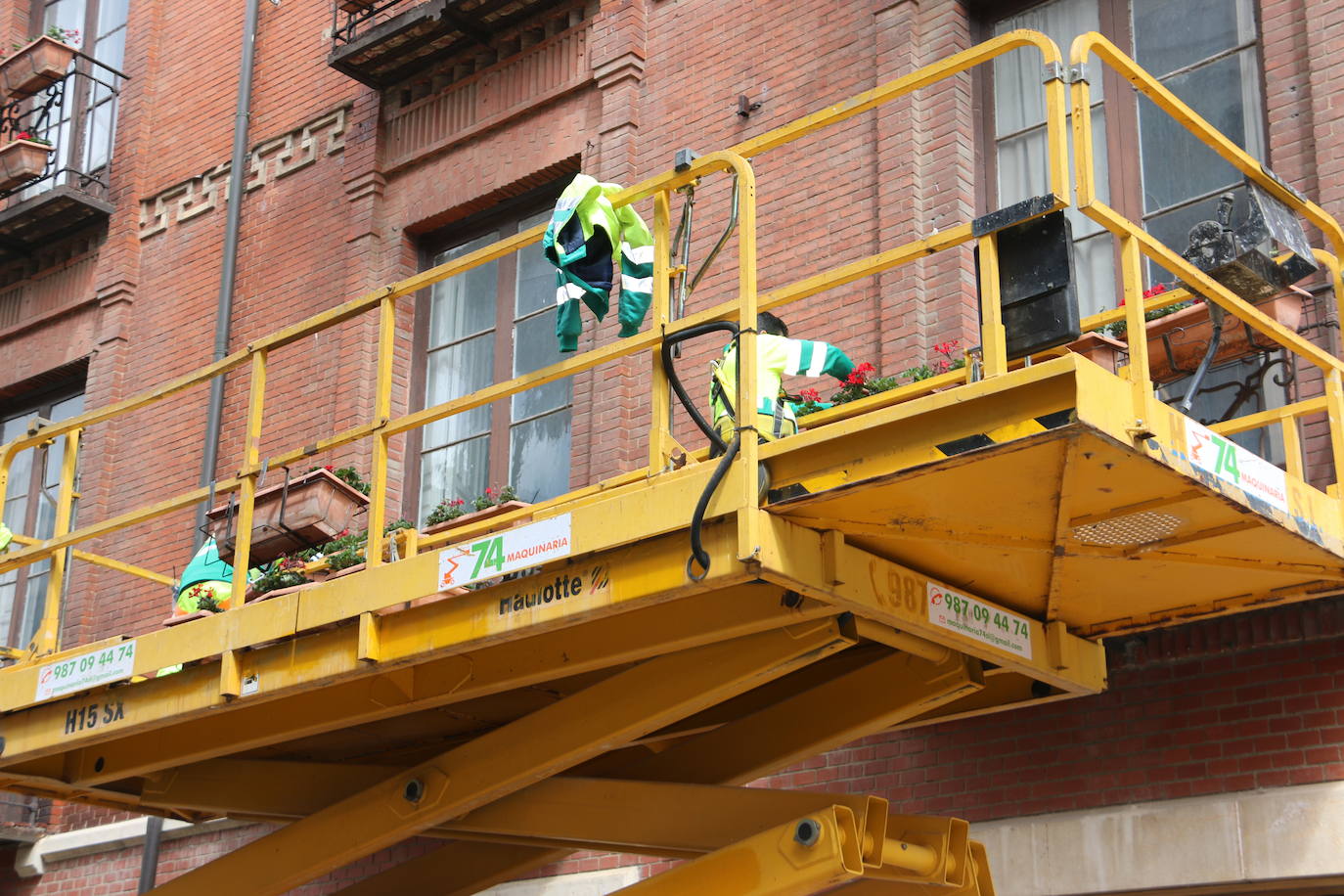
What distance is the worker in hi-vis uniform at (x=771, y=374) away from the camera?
20.5 feet

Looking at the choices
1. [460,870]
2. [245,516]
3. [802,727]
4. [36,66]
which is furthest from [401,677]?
[36,66]

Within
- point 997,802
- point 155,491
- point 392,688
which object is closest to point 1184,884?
point 997,802

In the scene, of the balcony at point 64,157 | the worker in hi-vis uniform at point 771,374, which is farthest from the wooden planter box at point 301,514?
the balcony at point 64,157

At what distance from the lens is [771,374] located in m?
6.41

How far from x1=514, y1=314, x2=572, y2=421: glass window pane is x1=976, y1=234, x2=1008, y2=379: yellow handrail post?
6143 mm

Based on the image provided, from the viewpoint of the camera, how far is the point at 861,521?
5.95 metres

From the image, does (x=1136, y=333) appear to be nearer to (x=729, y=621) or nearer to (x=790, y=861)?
(x=729, y=621)

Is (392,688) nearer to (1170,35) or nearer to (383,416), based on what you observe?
(383,416)

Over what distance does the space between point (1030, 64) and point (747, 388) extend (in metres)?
5.31

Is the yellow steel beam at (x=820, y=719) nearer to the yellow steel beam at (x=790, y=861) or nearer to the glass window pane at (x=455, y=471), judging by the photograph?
the yellow steel beam at (x=790, y=861)

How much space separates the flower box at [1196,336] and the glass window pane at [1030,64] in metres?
2.88

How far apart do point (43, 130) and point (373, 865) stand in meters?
8.75

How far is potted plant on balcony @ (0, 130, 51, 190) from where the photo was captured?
15.4 m

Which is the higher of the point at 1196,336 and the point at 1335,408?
the point at 1196,336
